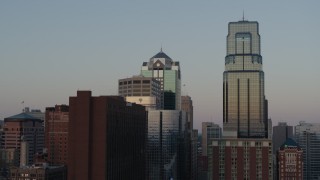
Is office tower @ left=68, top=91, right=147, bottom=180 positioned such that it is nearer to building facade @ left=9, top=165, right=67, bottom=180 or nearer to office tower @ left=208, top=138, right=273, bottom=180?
building facade @ left=9, top=165, right=67, bottom=180

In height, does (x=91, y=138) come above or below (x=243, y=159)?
above

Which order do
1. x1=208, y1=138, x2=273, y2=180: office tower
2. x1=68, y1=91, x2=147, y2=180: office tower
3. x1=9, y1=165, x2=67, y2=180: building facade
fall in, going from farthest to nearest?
x1=208, y1=138, x2=273, y2=180: office tower
x1=9, y1=165, x2=67, y2=180: building facade
x1=68, y1=91, x2=147, y2=180: office tower

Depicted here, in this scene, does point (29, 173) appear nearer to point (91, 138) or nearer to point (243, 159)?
point (91, 138)

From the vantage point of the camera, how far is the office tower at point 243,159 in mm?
192125

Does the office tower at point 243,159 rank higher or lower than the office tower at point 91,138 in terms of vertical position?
lower

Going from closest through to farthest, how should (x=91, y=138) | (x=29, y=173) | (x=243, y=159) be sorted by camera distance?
1. (x=91, y=138)
2. (x=29, y=173)
3. (x=243, y=159)

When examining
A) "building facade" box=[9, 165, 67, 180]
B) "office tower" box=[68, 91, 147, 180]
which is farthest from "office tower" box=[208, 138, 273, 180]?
"office tower" box=[68, 91, 147, 180]

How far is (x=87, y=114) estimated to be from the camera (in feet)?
362

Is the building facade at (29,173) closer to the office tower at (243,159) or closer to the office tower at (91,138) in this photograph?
the office tower at (243,159)

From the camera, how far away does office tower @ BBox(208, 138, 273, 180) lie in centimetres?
19212

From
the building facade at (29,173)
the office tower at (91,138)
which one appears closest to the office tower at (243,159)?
the building facade at (29,173)

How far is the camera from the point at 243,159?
195m

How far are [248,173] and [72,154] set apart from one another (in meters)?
100

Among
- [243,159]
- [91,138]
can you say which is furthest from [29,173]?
[243,159]
